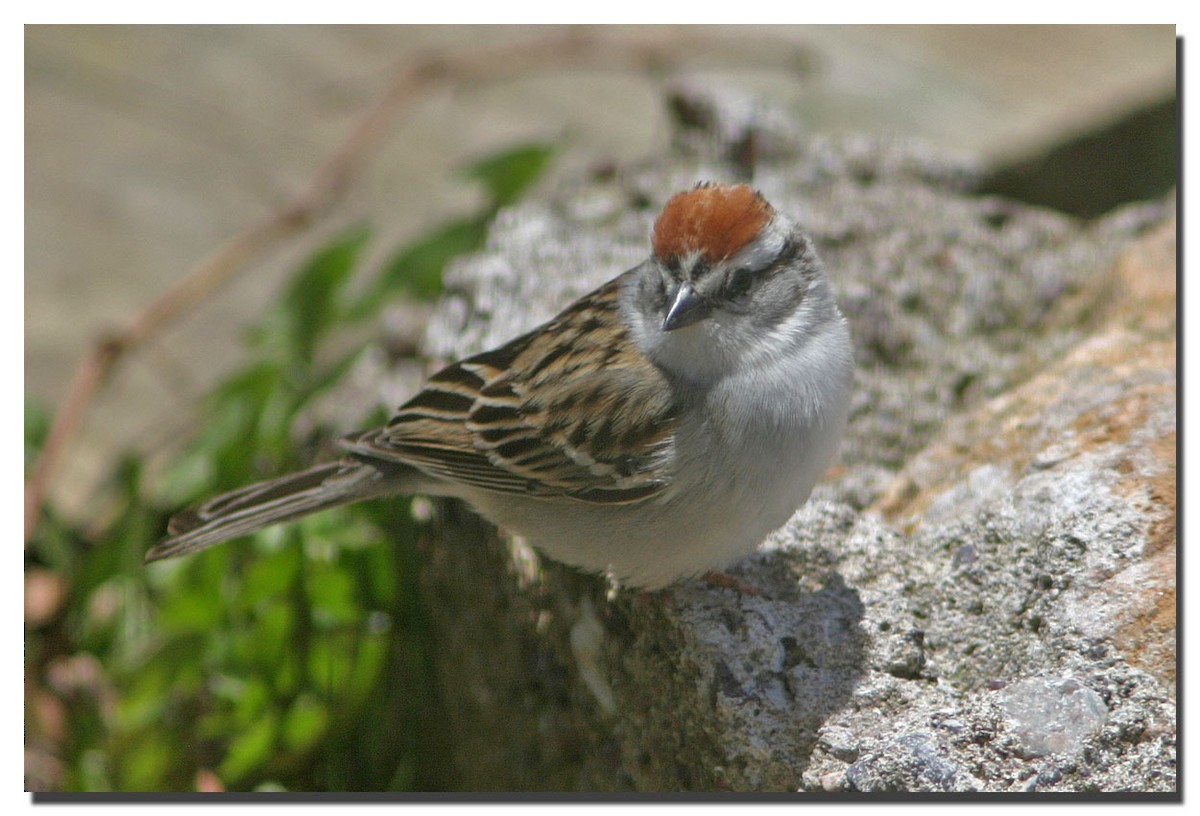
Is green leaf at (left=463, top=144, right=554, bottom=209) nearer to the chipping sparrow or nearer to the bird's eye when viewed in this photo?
the chipping sparrow

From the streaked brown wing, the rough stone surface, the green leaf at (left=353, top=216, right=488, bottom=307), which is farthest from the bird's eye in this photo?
the green leaf at (left=353, top=216, right=488, bottom=307)

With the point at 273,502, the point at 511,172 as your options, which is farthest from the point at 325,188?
the point at 273,502

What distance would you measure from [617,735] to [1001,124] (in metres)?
2.73

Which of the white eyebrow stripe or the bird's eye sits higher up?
the white eyebrow stripe

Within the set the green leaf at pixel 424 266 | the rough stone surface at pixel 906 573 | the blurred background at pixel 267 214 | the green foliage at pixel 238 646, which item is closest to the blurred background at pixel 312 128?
the blurred background at pixel 267 214

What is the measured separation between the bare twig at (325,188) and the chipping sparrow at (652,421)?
801 millimetres

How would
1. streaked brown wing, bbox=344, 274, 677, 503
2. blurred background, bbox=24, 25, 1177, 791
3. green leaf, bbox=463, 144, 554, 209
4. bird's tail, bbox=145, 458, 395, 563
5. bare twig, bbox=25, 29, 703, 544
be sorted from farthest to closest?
green leaf, bbox=463, 144, 554, 209 < bare twig, bbox=25, 29, 703, 544 < blurred background, bbox=24, 25, 1177, 791 < bird's tail, bbox=145, 458, 395, 563 < streaked brown wing, bbox=344, 274, 677, 503

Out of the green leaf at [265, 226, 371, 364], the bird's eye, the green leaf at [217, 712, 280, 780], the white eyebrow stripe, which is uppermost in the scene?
the green leaf at [265, 226, 371, 364]

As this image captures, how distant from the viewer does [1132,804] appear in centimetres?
226

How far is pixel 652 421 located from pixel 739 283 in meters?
0.34

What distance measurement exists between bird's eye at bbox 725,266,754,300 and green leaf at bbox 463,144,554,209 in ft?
5.15

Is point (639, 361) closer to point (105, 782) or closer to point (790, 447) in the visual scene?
point (790, 447)

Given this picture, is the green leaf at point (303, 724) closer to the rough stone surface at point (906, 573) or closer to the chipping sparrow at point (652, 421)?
the rough stone surface at point (906, 573)

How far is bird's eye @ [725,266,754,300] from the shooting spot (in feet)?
7.84
